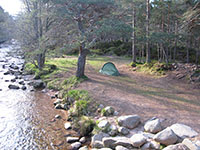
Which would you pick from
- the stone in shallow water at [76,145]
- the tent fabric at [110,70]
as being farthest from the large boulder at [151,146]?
the tent fabric at [110,70]

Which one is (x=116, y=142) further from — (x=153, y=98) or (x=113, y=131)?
(x=153, y=98)

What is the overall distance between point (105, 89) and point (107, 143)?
18.9 feet

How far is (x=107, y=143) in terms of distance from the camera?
5.93 meters

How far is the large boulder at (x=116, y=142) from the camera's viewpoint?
571 centimetres

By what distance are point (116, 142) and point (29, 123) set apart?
446cm

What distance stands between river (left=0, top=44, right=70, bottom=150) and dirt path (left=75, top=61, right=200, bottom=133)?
270cm

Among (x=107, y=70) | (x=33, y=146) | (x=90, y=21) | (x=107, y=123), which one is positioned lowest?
(x=33, y=146)

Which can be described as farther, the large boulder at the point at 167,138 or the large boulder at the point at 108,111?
the large boulder at the point at 108,111

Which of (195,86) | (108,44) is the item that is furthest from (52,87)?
(108,44)

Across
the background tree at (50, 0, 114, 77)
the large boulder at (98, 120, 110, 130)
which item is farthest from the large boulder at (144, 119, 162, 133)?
the background tree at (50, 0, 114, 77)

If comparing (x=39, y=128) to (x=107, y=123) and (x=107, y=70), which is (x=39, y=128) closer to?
(x=107, y=123)

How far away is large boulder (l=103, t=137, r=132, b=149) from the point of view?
5.71m

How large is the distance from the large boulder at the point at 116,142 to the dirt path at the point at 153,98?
1841 millimetres

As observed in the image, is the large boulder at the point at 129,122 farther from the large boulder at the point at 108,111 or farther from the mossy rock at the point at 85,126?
the mossy rock at the point at 85,126
